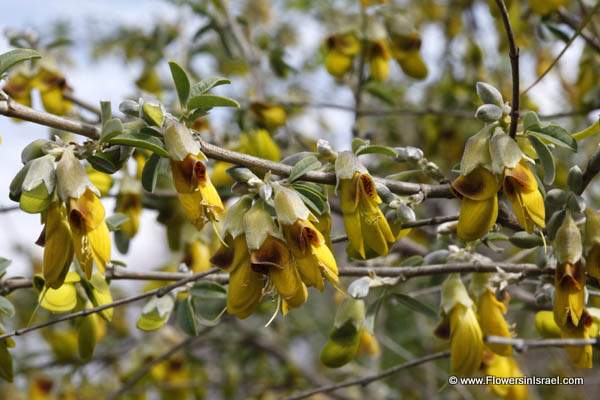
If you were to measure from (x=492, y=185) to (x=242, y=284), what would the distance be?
1.13 ft

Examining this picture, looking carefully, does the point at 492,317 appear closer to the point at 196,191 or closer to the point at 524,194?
the point at 524,194

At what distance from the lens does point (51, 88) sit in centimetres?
182

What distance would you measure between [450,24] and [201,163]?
2.12 meters

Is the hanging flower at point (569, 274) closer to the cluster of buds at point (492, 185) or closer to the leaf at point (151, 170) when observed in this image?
the cluster of buds at point (492, 185)

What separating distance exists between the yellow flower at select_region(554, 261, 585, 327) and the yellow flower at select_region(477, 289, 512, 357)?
0.60 ft

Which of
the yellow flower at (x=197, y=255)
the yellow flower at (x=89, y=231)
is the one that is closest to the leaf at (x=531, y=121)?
the yellow flower at (x=89, y=231)

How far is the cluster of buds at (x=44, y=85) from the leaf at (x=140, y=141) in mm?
978

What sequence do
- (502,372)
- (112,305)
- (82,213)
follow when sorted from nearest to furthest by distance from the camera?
1. (82,213)
2. (112,305)
3. (502,372)

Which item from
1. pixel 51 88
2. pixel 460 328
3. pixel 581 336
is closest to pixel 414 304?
pixel 460 328

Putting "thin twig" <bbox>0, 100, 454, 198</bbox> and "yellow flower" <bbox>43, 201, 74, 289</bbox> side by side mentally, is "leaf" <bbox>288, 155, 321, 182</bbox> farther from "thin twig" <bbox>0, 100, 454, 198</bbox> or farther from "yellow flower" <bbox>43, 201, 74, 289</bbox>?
"yellow flower" <bbox>43, 201, 74, 289</bbox>

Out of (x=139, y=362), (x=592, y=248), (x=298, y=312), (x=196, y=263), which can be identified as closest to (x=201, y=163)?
(x=592, y=248)

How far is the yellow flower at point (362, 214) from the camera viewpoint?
96cm

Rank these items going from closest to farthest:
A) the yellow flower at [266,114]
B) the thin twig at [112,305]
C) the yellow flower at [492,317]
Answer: the thin twig at [112,305] → the yellow flower at [492,317] → the yellow flower at [266,114]

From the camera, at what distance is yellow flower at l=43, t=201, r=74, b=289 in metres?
0.92
